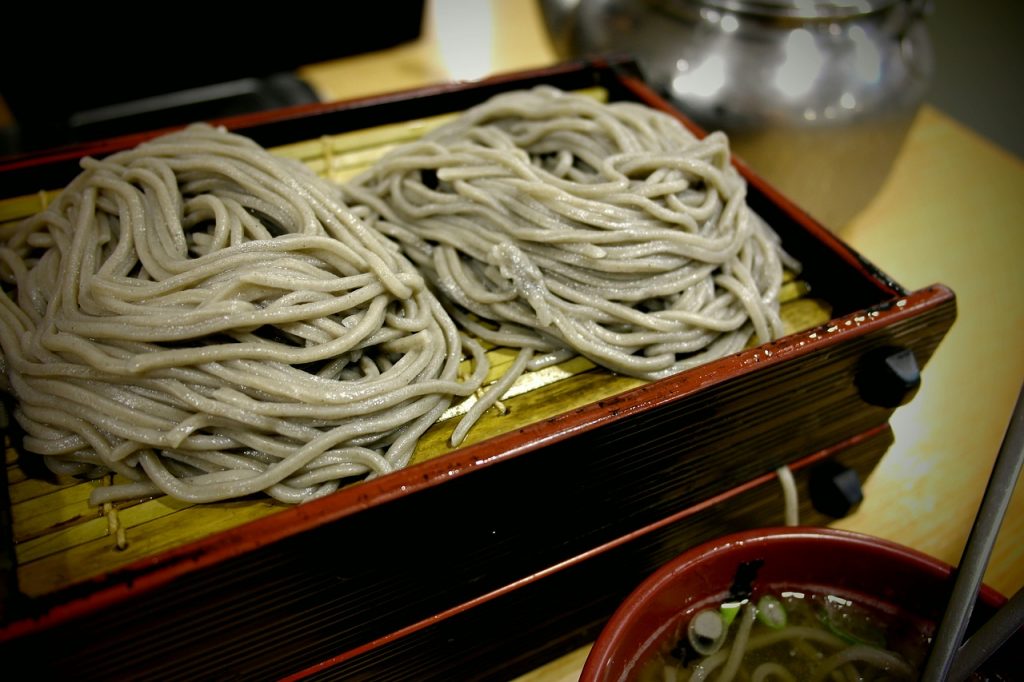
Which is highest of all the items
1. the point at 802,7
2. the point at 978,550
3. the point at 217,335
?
the point at 802,7

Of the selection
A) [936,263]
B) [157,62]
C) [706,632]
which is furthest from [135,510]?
[936,263]

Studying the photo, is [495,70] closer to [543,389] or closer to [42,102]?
[42,102]

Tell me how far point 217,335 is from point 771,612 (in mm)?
1314

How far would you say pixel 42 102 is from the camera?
333 centimetres

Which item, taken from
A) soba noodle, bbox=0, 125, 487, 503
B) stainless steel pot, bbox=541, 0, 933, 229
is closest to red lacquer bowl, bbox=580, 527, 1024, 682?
soba noodle, bbox=0, 125, 487, 503

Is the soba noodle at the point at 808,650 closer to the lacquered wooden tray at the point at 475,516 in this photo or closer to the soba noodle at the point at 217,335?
the lacquered wooden tray at the point at 475,516

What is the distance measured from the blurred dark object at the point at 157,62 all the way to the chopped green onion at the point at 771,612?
3.00m

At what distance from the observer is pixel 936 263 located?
2971 millimetres

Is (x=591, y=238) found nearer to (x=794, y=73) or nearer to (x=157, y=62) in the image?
(x=794, y=73)

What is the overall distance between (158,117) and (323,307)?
239cm

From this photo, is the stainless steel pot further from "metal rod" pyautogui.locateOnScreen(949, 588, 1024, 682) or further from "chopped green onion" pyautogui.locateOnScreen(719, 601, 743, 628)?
"metal rod" pyautogui.locateOnScreen(949, 588, 1024, 682)

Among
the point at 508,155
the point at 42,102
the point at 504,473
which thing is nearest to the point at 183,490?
the point at 504,473

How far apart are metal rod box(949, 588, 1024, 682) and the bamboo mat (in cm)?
85

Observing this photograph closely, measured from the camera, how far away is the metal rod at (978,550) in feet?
3.63
